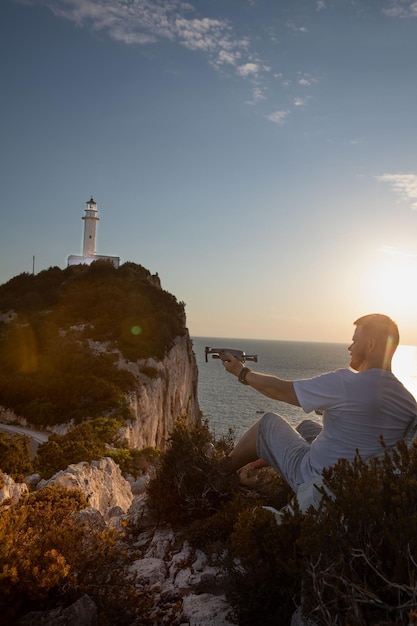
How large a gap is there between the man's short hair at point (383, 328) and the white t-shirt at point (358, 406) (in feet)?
0.96

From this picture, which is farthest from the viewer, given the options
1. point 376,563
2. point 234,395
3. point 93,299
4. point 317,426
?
point 234,395

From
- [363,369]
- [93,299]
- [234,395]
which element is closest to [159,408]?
[93,299]

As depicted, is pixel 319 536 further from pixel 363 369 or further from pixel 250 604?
pixel 363 369

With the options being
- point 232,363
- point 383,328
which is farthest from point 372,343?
point 232,363

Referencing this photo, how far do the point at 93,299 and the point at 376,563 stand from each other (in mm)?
36669

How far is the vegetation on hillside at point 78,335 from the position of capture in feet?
79.9

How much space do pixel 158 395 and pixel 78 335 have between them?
7.43m

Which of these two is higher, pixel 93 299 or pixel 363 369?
pixel 93 299

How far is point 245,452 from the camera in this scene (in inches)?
236

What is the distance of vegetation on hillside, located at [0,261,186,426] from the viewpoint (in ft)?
79.9

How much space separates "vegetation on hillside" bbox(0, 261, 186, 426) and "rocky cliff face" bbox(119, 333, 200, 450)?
26.6 inches

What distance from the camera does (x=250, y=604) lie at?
3.73 m

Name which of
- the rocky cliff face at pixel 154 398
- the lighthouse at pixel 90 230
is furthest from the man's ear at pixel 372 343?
the lighthouse at pixel 90 230

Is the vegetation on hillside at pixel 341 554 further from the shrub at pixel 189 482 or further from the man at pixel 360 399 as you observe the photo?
the shrub at pixel 189 482
